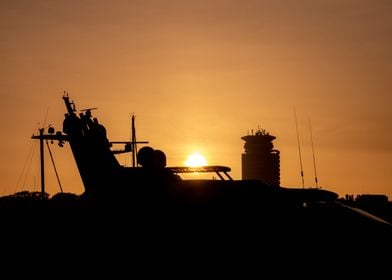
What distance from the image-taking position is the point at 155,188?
1120 cm

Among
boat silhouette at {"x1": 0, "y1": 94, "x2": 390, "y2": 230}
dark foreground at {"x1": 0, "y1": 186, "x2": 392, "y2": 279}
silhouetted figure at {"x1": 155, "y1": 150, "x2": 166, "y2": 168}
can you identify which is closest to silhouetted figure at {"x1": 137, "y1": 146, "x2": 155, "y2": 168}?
silhouetted figure at {"x1": 155, "y1": 150, "x2": 166, "y2": 168}

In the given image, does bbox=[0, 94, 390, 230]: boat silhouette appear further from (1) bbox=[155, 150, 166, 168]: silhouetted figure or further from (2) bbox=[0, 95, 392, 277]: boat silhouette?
(1) bbox=[155, 150, 166, 168]: silhouetted figure

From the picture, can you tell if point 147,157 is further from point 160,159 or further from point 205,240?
point 205,240

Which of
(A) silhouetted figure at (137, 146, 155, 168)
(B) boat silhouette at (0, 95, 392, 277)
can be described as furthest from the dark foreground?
(A) silhouetted figure at (137, 146, 155, 168)

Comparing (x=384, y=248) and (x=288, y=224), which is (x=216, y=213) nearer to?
(x=288, y=224)

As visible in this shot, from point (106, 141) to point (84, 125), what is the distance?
1550 millimetres

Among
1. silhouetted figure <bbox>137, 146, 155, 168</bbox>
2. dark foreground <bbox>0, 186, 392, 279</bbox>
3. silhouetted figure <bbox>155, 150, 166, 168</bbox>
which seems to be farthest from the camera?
silhouetted figure <bbox>155, 150, 166, 168</bbox>

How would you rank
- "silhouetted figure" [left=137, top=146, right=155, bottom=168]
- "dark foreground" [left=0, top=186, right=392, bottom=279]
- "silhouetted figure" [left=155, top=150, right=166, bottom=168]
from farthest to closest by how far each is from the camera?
"silhouetted figure" [left=155, top=150, right=166, bottom=168] < "silhouetted figure" [left=137, top=146, right=155, bottom=168] < "dark foreground" [left=0, top=186, right=392, bottom=279]

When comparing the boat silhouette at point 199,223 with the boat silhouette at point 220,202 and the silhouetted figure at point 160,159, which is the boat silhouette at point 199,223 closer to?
the boat silhouette at point 220,202

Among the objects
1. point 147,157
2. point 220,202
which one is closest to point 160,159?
point 147,157

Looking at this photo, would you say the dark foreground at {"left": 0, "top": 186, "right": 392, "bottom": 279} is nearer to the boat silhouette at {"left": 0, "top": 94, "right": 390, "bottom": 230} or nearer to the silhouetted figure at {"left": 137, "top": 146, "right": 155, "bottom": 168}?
the boat silhouette at {"left": 0, "top": 94, "right": 390, "bottom": 230}

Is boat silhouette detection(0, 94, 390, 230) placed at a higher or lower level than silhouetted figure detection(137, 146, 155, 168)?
lower

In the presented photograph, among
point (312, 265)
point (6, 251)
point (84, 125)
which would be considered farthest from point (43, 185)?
point (312, 265)

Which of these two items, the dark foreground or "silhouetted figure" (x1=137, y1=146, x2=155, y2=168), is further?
"silhouetted figure" (x1=137, y1=146, x2=155, y2=168)
